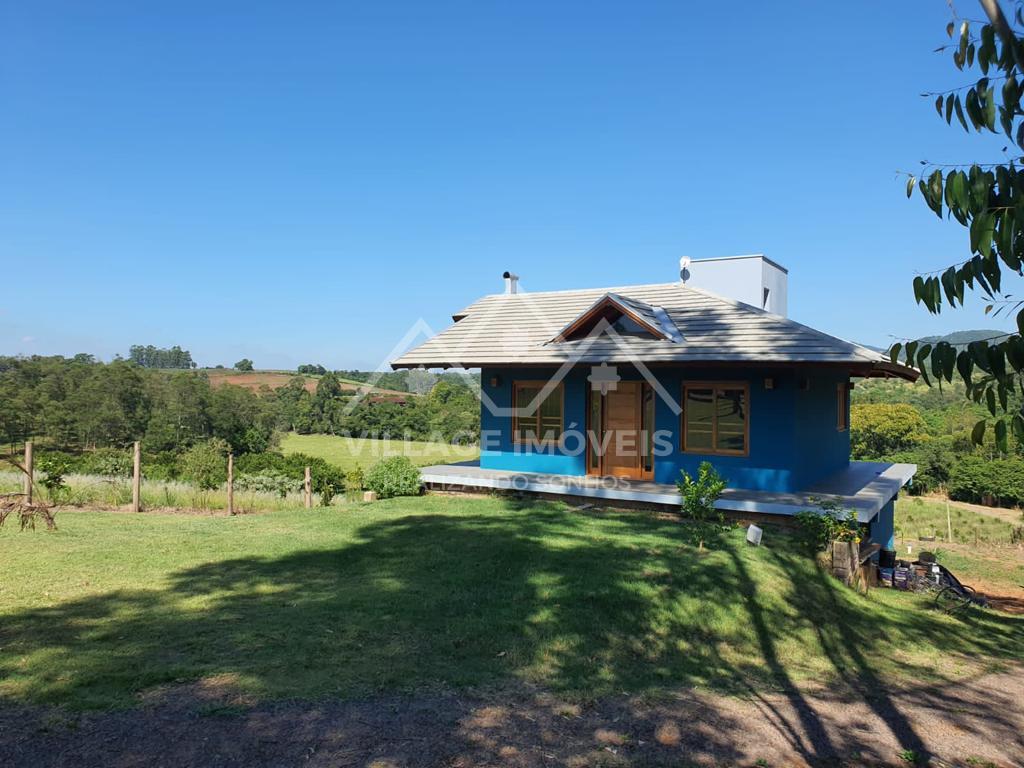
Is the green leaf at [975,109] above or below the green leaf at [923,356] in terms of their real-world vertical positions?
above

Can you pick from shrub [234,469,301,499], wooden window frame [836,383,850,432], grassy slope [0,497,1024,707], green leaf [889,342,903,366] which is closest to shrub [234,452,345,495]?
shrub [234,469,301,499]

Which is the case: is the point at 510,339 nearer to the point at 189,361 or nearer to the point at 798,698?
the point at 798,698

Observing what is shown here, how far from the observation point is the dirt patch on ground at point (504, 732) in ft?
13.9

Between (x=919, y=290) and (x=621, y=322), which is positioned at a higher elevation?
(x=621, y=322)

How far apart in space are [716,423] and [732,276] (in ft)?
19.9

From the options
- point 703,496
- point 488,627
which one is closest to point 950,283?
point 488,627

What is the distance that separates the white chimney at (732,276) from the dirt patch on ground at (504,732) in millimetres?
13562

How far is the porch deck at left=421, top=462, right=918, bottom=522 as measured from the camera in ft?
38.8

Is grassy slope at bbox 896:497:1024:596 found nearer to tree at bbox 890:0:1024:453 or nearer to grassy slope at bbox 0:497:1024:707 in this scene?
grassy slope at bbox 0:497:1024:707

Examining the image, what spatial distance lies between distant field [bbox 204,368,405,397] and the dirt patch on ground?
44382 mm

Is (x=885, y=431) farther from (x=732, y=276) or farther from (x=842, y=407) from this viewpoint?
(x=732, y=276)

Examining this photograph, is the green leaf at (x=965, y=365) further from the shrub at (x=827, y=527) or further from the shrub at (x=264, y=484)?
the shrub at (x=264, y=484)

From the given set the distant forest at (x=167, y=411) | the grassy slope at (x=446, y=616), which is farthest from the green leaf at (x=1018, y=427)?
the distant forest at (x=167, y=411)

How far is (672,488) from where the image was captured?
44.6ft
